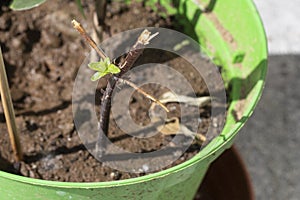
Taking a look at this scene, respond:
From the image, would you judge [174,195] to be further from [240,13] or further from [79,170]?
[240,13]

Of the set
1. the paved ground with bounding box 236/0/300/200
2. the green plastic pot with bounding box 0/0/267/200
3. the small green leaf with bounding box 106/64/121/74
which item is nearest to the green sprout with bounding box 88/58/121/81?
the small green leaf with bounding box 106/64/121/74

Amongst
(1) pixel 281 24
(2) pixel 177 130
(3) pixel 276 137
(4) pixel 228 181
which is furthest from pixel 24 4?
(1) pixel 281 24

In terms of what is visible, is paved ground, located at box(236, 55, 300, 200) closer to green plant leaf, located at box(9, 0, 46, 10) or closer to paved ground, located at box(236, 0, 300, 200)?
paved ground, located at box(236, 0, 300, 200)

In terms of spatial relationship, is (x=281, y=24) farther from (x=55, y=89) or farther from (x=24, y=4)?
(x=24, y=4)

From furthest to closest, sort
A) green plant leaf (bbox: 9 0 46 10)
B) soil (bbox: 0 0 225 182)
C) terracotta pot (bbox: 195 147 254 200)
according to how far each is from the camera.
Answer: terracotta pot (bbox: 195 147 254 200)
soil (bbox: 0 0 225 182)
green plant leaf (bbox: 9 0 46 10)

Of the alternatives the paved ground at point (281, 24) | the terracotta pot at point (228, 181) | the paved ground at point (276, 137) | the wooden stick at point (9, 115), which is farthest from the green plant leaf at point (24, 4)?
the paved ground at point (281, 24)

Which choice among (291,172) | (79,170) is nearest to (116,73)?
(79,170)
